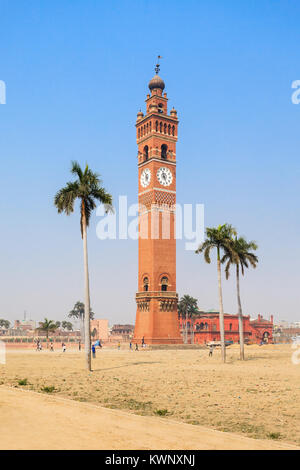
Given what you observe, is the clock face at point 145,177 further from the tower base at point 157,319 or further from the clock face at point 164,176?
the tower base at point 157,319

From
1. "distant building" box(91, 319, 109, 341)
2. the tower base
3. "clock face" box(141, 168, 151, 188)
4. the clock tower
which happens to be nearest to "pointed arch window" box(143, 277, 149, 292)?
the clock tower

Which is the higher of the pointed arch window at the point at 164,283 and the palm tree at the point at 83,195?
the palm tree at the point at 83,195

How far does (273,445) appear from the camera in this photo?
407 inches

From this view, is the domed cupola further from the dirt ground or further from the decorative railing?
the dirt ground

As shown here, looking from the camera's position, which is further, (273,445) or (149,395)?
(149,395)

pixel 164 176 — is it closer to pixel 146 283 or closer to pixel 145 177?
pixel 145 177

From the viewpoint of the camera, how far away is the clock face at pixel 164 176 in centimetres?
7938

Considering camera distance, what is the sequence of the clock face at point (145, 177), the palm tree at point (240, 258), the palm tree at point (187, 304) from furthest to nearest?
the palm tree at point (187, 304)
the clock face at point (145, 177)
the palm tree at point (240, 258)

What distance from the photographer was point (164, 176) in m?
80.1

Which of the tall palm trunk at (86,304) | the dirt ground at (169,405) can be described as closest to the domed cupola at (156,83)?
the tall palm trunk at (86,304)

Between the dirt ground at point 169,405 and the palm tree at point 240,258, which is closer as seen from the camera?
the dirt ground at point 169,405

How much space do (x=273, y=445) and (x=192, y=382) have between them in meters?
13.4
